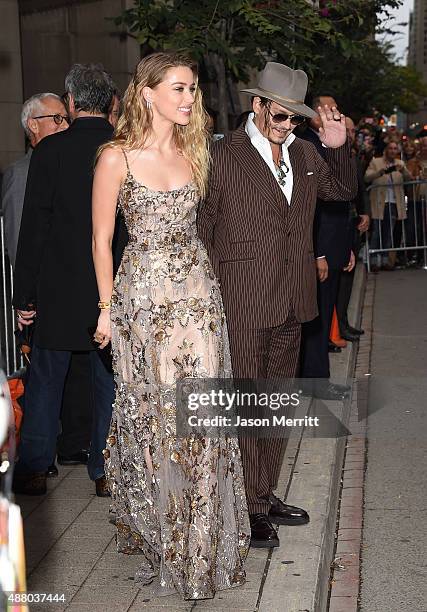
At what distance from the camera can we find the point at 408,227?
54.9 feet

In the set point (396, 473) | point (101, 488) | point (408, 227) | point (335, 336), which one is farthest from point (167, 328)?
point (408, 227)

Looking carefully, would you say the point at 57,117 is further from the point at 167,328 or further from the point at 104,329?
the point at 167,328

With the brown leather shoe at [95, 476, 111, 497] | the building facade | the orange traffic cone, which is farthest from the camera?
the building facade

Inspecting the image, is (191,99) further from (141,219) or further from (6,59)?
(6,59)

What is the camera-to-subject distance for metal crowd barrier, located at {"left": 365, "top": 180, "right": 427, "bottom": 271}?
54.1ft

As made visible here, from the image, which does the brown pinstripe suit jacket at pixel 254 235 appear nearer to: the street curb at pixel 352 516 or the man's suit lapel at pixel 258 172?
the man's suit lapel at pixel 258 172

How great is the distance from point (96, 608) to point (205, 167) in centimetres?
176

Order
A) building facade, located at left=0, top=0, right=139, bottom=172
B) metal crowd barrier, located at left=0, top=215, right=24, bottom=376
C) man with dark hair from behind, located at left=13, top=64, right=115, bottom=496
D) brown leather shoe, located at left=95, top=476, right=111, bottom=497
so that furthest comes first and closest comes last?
1. building facade, located at left=0, top=0, right=139, bottom=172
2. metal crowd barrier, located at left=0, top=215, right=24, bottom=376
3. brown leather shoe, located at left=95, top=476, right=111, bottom=497
4. man with dark hair from behind, located at left=13, top=64, right=115, bottom=496

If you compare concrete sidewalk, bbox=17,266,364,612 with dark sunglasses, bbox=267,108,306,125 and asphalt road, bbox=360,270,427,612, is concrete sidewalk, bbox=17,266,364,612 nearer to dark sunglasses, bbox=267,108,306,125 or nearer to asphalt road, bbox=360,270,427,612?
asphalt road, bbox=360,270,427,612

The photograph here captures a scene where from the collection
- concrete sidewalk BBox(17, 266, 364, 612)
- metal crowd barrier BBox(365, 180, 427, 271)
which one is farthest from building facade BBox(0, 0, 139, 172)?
concrete sidewalk BBox(17, 266, 364, 612)

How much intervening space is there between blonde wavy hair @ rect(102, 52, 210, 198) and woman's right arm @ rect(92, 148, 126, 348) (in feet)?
0.23

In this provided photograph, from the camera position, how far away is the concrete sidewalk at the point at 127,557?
423cm

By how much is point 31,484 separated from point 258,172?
2.03m

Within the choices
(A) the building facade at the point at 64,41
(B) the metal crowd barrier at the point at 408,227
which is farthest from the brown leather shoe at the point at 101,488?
(B) the metal crowd barrier at the point at 408,227
